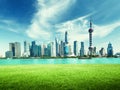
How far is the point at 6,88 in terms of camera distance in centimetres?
1477

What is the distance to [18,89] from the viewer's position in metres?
14.3

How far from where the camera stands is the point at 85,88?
Result: 14375 mm

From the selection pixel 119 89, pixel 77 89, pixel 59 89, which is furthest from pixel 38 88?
pixel 119 89

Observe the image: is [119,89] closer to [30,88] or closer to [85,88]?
[85,88]

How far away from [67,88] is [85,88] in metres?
1.33

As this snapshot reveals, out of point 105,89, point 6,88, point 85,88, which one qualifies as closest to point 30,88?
point 6,88

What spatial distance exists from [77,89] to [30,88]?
3.52m

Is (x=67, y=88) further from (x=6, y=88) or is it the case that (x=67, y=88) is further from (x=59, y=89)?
(x=6, y=88)

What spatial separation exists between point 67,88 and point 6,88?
15.2 feet

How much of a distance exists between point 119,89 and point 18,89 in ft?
23.9

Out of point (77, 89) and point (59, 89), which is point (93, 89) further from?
point (59, 89)

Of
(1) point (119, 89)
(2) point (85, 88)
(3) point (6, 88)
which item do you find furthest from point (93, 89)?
(3) point (6, 88)

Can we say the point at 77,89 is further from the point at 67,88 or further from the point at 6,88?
the point at 6,88

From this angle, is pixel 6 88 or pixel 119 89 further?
pixel 6 88
